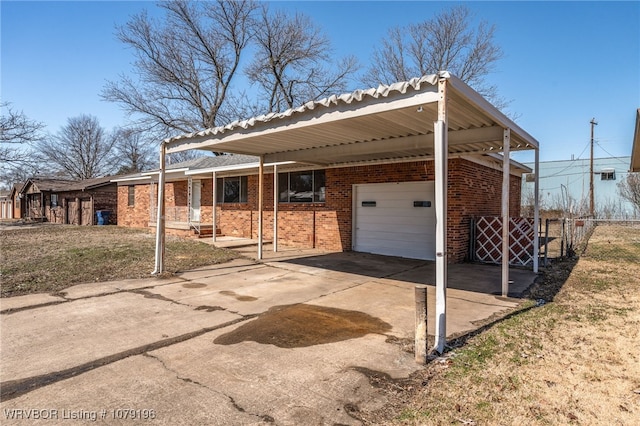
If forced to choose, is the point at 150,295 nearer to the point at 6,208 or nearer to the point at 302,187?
the point at 302,187

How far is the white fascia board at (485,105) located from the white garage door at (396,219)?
3090 millimetres

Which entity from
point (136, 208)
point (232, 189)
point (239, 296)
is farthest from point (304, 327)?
point (136, 208)

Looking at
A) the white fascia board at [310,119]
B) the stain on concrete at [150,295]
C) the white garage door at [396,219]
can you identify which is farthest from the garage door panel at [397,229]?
the stain on concrete at [150,295]

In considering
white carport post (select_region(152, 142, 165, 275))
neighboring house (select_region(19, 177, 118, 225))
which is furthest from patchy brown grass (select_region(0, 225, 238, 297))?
neighboring house (select_region(19, 177, 118, 225))

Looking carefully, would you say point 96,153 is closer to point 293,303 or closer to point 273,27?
point 273,27

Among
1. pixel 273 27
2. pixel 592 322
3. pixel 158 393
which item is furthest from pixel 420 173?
pixel 273 27

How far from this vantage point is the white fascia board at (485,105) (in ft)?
13.2

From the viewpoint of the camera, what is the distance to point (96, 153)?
156ft

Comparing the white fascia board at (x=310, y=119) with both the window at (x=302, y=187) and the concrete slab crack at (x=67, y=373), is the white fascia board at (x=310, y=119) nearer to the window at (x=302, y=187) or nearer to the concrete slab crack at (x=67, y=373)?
the concrete slab crack at (x=67, y=373)

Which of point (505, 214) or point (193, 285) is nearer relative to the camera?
point (505, 214)

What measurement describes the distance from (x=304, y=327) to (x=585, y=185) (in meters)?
34.6

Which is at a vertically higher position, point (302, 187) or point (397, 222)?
point (302, 187)

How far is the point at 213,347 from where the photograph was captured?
3766 mm

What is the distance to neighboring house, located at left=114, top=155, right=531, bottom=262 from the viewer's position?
9734 millimetres
